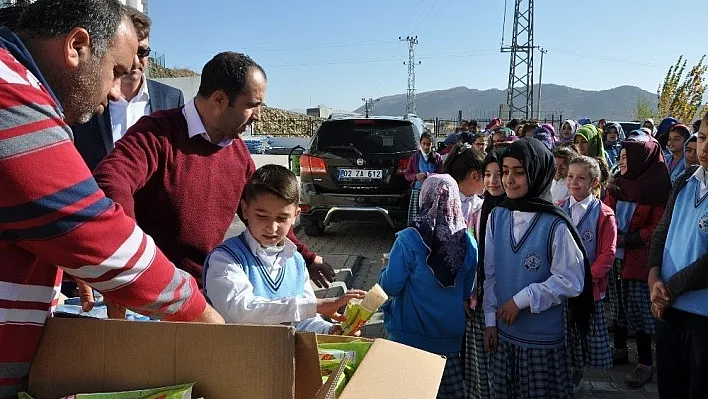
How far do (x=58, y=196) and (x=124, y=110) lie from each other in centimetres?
225

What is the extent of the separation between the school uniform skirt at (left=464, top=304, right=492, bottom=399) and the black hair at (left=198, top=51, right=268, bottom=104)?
5.98 feet

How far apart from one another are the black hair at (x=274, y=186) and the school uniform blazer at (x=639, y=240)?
9.56 feet

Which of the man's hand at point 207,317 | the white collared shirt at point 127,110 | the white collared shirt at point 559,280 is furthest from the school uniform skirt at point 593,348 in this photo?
the white collared shirt at point 127,110

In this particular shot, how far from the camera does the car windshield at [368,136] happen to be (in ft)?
26.9

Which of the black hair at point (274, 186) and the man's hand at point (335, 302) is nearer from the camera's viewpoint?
the man's hand at point (335, 302)

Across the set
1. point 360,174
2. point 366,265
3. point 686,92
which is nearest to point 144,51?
point 366,265

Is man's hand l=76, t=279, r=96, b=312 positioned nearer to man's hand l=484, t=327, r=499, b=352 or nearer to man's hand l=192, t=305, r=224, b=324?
man's hand l=192, t=305, r=224, b=324

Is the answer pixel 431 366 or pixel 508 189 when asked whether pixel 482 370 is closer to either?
pixel 508 189

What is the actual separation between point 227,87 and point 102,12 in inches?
46.6

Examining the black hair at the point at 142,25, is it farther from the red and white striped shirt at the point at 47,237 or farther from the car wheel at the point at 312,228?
the car wheel at the point at 312,228

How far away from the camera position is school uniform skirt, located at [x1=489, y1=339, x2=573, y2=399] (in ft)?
9.77

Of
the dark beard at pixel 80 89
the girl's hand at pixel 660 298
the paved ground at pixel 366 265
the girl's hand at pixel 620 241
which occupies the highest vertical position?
the dark beard at pixel 80 89

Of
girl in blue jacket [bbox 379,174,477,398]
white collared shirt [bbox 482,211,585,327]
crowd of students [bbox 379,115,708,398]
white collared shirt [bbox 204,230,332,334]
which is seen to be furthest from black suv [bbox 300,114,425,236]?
white collared shirt [bbox 204,230,332,334]

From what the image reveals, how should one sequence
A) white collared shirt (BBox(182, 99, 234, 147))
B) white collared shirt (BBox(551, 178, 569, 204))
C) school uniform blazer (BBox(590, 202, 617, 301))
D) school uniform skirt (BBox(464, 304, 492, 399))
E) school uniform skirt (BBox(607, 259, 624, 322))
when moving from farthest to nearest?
white collared shirt (BBox(551, 178, 569, 204)) < school uniform skirt (BBox(607, 259, 624, 322)) < school uniform blazer (BBox(590, 202, 617, 301)) < school uniform skirt (BBox(464, 304, 492, 399)) < white collared shirt (BBox(182, 99, 234, 147))
